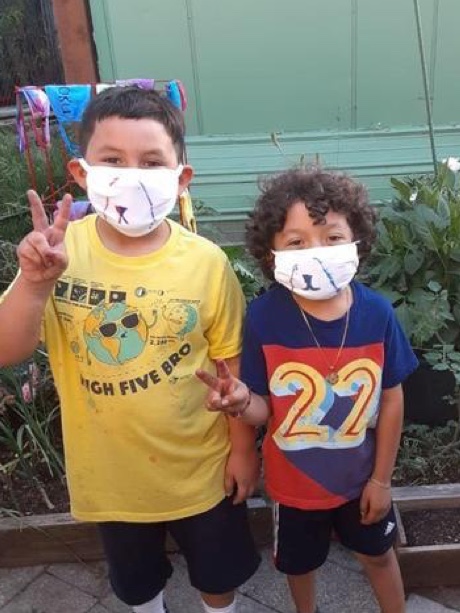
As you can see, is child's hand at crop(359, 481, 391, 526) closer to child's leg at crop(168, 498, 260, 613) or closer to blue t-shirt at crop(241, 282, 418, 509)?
blue t-shirt at crop(241, 282, 418, 509)

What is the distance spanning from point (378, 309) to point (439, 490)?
105 cm

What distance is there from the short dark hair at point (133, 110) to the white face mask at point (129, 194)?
4.6 inches

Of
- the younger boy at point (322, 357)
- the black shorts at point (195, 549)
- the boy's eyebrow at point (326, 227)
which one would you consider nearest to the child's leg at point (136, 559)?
the black shorts at point (195, 549)

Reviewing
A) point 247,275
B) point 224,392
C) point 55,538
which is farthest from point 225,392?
point 55,538

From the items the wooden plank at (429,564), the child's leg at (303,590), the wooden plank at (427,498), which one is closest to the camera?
the child's leg at (303,590)

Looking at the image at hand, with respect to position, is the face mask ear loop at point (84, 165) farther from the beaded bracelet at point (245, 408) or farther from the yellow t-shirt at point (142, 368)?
the beaded bracelet at point (245, 408)

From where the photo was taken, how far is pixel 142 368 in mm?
1672

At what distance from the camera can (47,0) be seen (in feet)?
23.3

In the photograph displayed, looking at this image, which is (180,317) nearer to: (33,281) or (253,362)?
(253,362)

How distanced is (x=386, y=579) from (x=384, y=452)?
1.45 feet

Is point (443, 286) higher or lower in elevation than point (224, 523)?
higher

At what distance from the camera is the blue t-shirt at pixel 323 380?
67.1 inches

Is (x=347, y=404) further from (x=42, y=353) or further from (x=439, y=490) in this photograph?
(x=42, y=353)

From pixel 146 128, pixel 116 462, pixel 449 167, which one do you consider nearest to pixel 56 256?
pixel 146 128
